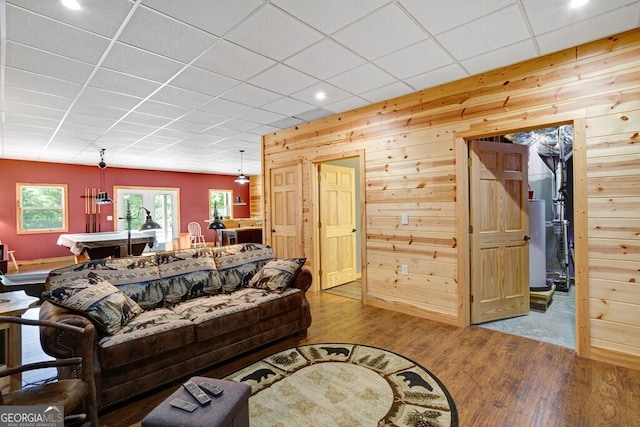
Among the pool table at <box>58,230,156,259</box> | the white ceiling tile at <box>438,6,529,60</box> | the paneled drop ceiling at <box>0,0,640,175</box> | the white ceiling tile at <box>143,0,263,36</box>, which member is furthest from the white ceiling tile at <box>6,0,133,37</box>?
the pool table at <box>58,230,156,259</box>

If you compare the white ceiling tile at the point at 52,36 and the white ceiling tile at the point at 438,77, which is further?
the white ceiling tile at the point at 438,77

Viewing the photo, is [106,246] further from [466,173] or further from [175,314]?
[466,173]

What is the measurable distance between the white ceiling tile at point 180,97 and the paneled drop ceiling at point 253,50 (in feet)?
0.04

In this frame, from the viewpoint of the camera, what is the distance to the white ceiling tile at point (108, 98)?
142 inches

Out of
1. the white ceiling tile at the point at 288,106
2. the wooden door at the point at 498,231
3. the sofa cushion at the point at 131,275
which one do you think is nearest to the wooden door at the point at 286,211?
the white ceiling tile at the point at 288,106

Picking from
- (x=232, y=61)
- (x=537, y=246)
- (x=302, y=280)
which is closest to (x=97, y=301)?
(x=302, y=280)

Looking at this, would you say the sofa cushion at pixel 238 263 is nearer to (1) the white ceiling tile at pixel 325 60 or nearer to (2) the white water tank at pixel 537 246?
(1) the white ceiling tile at pixel 325 60

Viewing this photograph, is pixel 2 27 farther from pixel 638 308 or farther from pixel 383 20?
pixel 638 308

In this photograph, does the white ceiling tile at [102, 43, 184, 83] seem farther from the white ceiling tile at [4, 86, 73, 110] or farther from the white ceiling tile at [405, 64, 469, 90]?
the white ceiling tile at [405, 64, 469, 90]

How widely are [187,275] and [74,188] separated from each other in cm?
758

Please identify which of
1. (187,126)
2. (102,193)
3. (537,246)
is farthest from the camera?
(102,193)

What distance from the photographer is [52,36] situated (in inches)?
96.7

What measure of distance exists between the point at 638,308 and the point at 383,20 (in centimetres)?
304

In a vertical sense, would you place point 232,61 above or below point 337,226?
above
